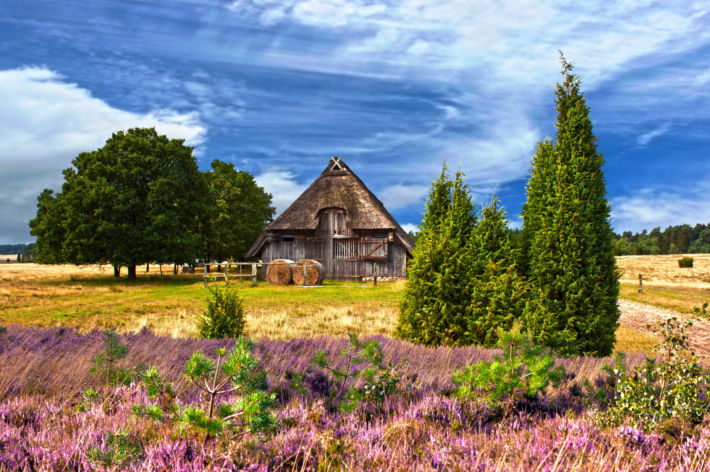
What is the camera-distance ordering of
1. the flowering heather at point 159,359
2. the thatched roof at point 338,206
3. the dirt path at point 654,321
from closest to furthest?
the flowering heather at point 159,359, the dirt path at point 654,321, the thatched roof at point 338,206

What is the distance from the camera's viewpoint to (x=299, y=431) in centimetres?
252

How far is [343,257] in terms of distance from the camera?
33.5 meters

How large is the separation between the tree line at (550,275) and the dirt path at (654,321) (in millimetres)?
4039

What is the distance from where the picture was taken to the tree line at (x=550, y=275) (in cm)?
698

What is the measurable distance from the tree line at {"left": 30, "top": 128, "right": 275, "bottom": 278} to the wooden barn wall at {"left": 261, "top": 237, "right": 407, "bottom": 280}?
8016mm

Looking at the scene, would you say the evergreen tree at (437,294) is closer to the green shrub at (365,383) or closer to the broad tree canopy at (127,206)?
the green shrub at (365,383)

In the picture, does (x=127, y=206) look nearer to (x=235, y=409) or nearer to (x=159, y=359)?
(x=159, y=359)

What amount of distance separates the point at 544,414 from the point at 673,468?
87cm

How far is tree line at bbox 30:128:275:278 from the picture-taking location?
31.1 meters

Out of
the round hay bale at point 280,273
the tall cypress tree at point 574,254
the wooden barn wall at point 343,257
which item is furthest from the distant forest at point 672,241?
the tall cypress tree at point 574,254

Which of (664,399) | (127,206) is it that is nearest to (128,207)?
(127,206)

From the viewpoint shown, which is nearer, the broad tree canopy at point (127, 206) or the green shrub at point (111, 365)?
the green shrub at point (111, 365)

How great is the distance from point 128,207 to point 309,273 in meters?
15.4

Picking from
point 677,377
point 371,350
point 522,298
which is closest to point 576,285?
point 522,298
